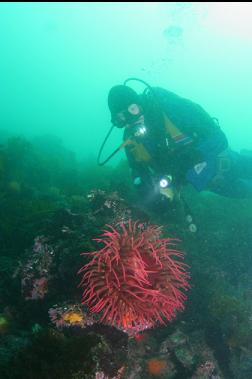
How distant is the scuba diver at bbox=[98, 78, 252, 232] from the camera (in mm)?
6172

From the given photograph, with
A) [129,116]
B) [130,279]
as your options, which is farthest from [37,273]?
[129,116]

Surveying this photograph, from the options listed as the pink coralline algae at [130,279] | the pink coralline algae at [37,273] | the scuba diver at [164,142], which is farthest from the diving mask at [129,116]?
the pink coralline algae at [130,279]

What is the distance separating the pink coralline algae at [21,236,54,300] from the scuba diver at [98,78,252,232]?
8.00 ft

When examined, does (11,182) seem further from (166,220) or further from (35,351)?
(35,351)

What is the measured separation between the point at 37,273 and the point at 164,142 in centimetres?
368

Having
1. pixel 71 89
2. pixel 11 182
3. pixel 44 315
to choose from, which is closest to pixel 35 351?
pixel 44 315

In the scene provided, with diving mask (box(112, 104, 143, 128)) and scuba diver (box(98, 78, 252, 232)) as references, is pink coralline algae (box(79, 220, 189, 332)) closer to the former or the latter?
scuba diver (box(98, 78, 252, 232))

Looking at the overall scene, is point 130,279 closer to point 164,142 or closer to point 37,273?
point 37,273

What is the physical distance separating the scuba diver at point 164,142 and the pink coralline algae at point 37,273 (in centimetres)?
244

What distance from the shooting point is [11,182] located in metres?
10.1

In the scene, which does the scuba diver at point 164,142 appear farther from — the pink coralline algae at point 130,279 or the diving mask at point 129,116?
the pink coralline algae at point 130,279

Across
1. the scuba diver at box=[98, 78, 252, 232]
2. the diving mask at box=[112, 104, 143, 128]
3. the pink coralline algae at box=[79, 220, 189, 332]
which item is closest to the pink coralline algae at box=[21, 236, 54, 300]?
the pink coralline algae at box=[79, 220, 189, 332]

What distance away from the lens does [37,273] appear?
4184 mm

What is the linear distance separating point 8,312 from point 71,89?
136056 millimetres
